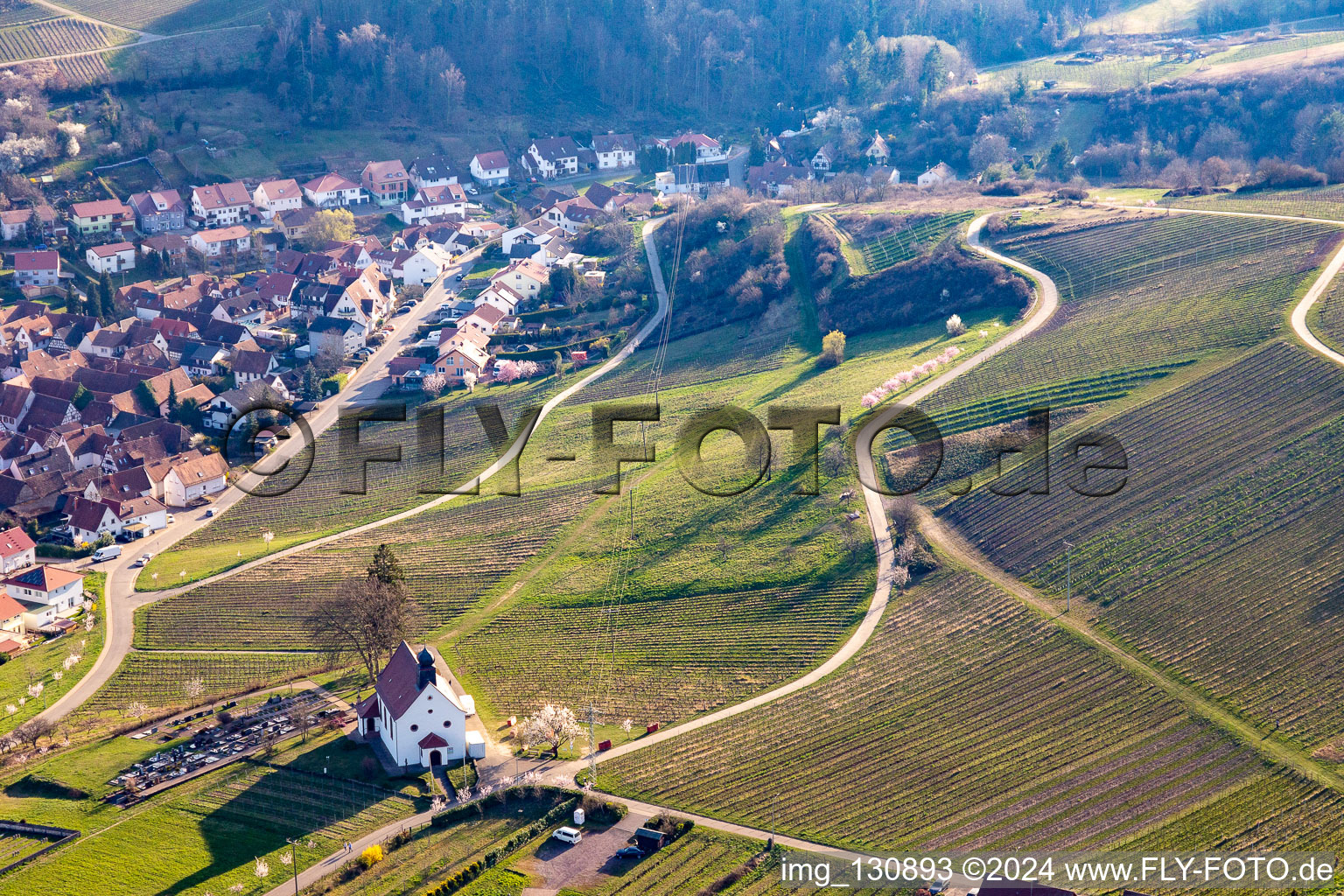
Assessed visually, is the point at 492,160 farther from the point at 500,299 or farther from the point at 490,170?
the point at 500,299

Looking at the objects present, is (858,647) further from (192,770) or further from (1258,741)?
(192,770)

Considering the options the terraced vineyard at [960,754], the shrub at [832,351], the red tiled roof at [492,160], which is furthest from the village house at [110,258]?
the terraced vineyard at [960,754]

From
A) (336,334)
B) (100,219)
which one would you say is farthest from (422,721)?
(100,219)

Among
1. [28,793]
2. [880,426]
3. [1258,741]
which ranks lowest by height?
[28,793]

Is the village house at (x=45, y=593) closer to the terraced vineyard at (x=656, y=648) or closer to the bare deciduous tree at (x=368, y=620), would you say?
the bare deciduous tree at (x=368, y=620)

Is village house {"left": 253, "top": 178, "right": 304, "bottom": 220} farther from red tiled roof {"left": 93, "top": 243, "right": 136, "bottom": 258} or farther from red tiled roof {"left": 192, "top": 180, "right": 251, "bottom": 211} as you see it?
red tiled roof {"left": 93, "top": 243, "right": 136, "bottom": 258}

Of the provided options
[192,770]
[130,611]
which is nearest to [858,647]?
[192,770]
